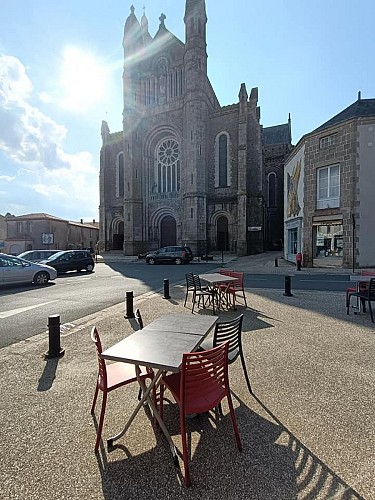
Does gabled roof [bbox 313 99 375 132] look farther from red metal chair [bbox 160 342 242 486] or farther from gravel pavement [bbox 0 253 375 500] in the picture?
red metal chair [bbox 160 342 242 486]

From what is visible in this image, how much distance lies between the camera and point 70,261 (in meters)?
16.7

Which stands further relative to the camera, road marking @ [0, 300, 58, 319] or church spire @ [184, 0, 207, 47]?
church spire @ [184, 0, 207, 47]

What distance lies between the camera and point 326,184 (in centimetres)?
1753

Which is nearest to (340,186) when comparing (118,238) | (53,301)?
(53,301)

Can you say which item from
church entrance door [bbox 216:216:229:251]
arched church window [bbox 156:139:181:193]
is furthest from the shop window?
arched church window [bbox 156:139:181:193]

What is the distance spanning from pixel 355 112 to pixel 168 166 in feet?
73.9

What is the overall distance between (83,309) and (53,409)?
472 centimetres

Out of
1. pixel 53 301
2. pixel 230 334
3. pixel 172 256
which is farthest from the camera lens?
pixel 172 256

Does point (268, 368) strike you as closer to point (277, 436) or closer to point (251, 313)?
point (277, 436)

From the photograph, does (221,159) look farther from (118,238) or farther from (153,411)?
(153,411)

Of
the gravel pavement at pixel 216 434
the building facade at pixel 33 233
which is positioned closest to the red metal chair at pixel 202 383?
the gravel pavement at pixel 216 434

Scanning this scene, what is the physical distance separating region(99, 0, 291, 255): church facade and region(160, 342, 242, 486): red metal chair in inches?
1080

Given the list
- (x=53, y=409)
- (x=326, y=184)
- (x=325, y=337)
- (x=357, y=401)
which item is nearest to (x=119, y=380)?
(x=53, y=409)

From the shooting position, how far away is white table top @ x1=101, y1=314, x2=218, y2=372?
2.40 m
